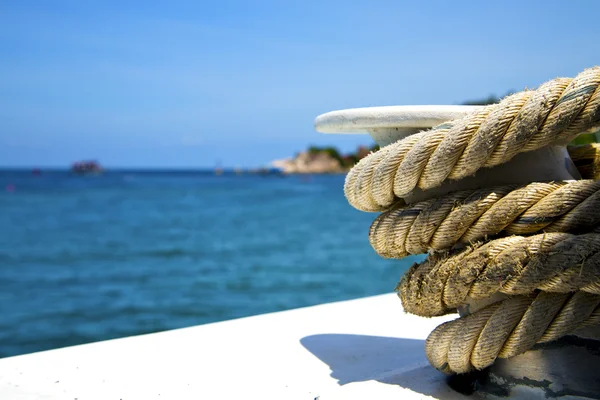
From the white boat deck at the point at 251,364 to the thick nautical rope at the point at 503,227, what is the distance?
25 centimetres

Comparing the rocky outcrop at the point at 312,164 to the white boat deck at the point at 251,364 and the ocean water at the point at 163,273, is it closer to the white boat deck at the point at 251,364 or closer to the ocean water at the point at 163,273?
the ocean water at the point at 163,273

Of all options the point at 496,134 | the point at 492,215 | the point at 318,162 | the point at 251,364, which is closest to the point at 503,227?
the point at 492,215

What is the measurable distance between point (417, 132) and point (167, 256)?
1064 cm

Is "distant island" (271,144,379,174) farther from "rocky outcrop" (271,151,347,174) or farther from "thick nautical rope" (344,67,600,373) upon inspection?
"thick nautical rope" (344,67,600,373)

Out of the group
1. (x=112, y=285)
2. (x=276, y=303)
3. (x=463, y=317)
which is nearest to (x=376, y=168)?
(x=463, y=317)

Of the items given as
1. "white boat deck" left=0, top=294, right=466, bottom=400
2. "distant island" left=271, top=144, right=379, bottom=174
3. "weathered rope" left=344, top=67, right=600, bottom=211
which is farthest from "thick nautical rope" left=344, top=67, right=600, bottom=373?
"distant island" left=271, top=144, right=379, bottom=174

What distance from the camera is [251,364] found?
195cm

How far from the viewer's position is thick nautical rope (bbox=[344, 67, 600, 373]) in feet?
4.35

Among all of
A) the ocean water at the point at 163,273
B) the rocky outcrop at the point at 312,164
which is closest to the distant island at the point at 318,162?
the rocky outcrop at the point at 312,164

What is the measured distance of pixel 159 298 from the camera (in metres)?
7.43

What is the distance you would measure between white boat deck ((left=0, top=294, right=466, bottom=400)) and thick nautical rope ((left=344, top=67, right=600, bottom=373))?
0.25 m

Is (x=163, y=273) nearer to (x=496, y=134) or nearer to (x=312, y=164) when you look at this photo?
(x=496, y=134)

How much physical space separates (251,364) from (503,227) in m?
0.95

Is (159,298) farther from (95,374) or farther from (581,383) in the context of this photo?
(581,383)
